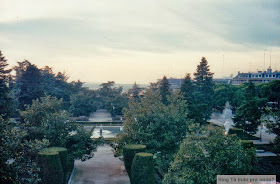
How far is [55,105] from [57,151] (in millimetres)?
5029

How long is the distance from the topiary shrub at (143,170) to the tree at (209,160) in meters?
3.07

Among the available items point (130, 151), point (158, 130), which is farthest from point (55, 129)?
point (158, 130)

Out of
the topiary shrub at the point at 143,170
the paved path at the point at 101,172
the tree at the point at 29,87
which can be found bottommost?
the paved path at the point at 101,172

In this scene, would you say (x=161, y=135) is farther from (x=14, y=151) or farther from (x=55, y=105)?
(x=14, y=151)

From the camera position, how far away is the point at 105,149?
25.7m

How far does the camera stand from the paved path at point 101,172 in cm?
1695

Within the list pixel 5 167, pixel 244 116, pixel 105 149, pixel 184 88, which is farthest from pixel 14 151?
pixel 184 88

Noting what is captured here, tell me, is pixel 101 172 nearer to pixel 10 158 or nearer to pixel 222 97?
pixel 10 158

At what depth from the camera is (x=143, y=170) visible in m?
14.2

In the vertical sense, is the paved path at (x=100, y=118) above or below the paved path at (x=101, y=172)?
below

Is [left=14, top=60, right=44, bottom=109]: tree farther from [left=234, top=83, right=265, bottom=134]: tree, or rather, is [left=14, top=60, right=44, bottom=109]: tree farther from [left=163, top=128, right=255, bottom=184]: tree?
[left=163, top=128, right=255, bottom=184]: tree

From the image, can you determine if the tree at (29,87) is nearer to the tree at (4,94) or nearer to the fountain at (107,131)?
the tree at (4,94)

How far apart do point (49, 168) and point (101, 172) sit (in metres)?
5.50

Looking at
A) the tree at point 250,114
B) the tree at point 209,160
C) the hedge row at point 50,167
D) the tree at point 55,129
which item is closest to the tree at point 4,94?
the tree at point 55,129
